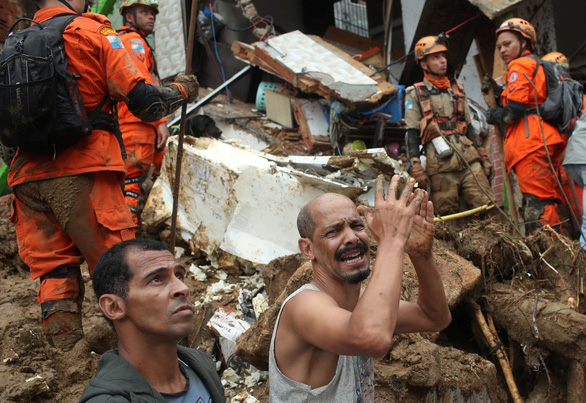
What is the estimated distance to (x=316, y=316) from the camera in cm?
205

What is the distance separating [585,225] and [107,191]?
167 inches

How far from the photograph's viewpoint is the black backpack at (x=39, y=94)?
9.33 feet

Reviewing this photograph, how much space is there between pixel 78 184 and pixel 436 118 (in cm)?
420

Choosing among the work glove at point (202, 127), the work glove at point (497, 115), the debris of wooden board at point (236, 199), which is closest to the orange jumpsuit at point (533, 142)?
the work glove at point (497, 115)

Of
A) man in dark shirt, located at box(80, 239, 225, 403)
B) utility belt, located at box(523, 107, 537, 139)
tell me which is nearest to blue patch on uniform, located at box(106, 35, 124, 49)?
man in dark shirt, located at box(80, 239, 225, 403)

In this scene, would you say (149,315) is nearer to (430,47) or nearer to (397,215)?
(397,215)

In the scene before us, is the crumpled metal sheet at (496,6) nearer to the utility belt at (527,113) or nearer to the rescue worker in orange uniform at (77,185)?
the utility belt at (527,113)

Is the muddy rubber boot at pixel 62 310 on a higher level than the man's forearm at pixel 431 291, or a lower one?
lower

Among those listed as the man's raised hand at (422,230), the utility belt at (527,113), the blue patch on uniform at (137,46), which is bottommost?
the utility belt at (527,113)

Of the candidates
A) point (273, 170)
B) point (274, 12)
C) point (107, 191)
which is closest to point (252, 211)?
point (273, 170)

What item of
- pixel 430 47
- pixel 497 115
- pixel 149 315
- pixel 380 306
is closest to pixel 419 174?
pixel 497 115

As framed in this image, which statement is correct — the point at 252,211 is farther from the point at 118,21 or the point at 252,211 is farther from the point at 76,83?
the point at 118,21

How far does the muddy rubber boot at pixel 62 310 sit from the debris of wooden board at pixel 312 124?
4.89m

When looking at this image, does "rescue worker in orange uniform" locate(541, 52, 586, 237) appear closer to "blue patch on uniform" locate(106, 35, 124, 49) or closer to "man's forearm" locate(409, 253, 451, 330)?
"man's forearm" locate(409, 253, 451, 330)
